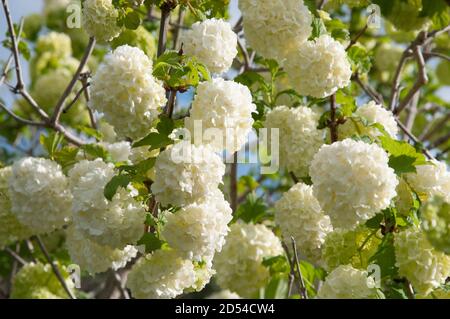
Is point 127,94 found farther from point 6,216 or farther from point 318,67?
point 6,216

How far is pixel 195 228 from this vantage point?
2070 mm

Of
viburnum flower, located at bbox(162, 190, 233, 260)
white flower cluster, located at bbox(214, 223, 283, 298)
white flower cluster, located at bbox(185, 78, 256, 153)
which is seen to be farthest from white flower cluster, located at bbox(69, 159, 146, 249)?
white flower cluster, located at bbox(214, 223, 283, 298)

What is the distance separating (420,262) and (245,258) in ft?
4.02

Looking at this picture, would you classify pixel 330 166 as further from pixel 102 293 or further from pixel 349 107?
pixel 102 293

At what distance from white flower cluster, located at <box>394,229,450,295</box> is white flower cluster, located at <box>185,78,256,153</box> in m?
0.60

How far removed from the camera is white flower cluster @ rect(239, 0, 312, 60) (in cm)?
241

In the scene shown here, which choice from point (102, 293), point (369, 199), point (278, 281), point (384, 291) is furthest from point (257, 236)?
point (102, 293)

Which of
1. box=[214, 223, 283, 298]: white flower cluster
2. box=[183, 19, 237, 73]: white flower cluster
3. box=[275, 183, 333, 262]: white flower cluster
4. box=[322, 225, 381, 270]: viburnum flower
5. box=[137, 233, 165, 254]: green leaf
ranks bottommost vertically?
box=[214, 223, 283, 298]: white flower cluster

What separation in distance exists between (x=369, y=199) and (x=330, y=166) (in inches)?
6.0

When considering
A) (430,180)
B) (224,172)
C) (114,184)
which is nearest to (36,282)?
(114,184)

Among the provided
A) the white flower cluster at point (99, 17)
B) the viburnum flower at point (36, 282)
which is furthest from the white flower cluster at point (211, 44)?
the viburnum flower at point (36, 282)

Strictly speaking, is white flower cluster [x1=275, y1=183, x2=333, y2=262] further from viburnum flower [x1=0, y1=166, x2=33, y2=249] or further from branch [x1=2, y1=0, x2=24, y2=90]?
branch [x1=2, y1=0, x2=24, y2=90]

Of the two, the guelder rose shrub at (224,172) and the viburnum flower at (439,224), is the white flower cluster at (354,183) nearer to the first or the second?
the guelder rose shrub at (224,172)

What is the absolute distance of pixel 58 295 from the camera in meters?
3.69
